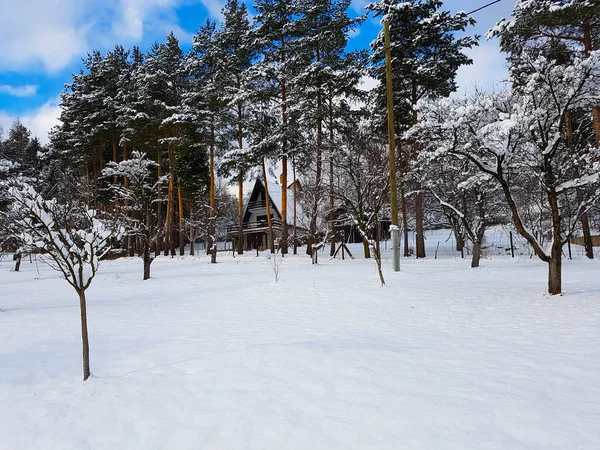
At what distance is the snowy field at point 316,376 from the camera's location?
2.77m

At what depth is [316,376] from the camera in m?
3.76

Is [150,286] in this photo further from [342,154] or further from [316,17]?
[316,17]

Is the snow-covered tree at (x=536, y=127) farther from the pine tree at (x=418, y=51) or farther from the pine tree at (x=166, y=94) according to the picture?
the pine tree at (x=166, y=94)

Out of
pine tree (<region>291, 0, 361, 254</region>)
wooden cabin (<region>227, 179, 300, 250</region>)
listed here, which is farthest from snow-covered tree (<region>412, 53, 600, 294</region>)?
wooden cabin (<region>227, 179, 300, 250</region>)

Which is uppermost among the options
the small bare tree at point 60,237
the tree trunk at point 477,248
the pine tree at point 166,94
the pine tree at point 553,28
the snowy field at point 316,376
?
the pine tree at point 166,94

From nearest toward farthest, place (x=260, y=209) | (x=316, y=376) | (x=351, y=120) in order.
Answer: (x=316, y=376) → (x=351, y=120) → (x=260, y=209)

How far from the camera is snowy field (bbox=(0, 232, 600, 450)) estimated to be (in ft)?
9.10

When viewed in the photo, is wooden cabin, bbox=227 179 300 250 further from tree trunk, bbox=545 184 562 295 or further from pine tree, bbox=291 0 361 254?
tree trunk, bbox=545 184 562 295

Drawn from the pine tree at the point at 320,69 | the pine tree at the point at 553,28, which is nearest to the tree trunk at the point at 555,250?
the pine tree at the point at 553,28

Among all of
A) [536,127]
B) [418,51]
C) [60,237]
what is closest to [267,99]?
[418,51]

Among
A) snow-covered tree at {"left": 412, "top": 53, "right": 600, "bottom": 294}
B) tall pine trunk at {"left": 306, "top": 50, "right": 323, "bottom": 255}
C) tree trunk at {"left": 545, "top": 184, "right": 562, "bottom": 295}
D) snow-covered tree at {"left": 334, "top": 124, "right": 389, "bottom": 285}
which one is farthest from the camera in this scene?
tall pine trunk at {"left": 306, "top": 50, "right": 323, "bottom": 255}

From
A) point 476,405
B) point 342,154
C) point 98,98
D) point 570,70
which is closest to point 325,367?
point 476,405

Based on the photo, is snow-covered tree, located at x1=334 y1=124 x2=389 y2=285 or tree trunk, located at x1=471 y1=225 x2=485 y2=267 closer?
tree trunk, located at x1=471 y1=225 x2=485 y2=267

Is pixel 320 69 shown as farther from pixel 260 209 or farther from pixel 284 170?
pixel 260 209
